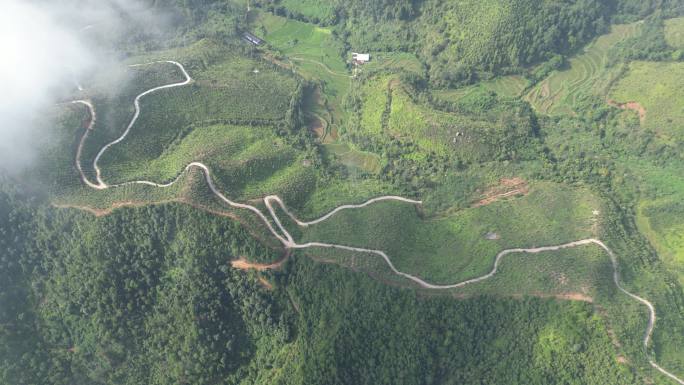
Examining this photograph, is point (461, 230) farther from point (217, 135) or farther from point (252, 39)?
point (252, 39)

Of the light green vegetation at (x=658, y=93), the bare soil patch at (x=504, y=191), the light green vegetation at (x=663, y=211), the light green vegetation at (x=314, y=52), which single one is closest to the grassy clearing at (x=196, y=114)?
the light green vegetation at (x=314, y=52)

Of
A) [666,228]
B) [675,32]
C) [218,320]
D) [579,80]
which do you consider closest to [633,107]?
[579,80]

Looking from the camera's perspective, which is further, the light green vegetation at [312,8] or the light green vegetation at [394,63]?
the light green vegetation at [312,8]

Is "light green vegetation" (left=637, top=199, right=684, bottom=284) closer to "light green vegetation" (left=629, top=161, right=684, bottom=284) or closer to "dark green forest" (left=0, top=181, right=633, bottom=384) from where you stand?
"light green vegetation" (left=629, top=161, right=684, bottom=284)

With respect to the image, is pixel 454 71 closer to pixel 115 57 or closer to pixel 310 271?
pixel 310 271

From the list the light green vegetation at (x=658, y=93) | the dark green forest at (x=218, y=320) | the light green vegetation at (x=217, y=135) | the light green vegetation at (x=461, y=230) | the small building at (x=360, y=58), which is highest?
the light green vegetation at (x=658, y=93)

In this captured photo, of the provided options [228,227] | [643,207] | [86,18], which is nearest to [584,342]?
[643,207]

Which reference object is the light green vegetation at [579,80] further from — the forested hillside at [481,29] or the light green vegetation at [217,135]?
the light green vegetation at [217,135]
